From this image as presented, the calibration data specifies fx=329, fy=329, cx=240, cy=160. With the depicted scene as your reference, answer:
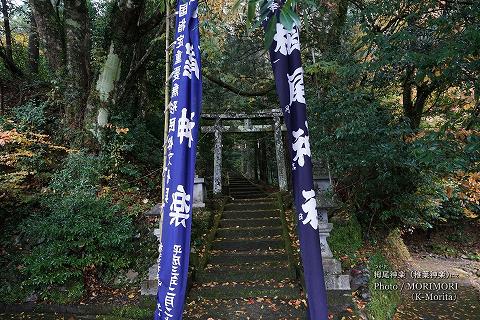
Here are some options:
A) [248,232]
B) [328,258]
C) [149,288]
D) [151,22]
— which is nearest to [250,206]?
[248,232]

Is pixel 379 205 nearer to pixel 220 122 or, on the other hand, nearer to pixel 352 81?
pixel 352 81

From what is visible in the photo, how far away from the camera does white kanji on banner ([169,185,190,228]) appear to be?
3.01 metres

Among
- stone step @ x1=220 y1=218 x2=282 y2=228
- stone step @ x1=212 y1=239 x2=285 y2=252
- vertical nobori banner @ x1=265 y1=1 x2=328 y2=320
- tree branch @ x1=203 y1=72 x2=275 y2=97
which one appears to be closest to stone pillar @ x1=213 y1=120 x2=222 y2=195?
tree branch @ x1=203 y1=72 x2=275 y2=97

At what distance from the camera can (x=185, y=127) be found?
3119mm

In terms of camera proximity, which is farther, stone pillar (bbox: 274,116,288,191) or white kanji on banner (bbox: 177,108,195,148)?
stone pillar (bbox: 274,116,288,191)

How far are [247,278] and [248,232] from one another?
1607 millimetres

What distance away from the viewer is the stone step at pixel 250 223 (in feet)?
24.3

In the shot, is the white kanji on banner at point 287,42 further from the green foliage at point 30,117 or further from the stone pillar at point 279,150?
the stone pillar at point 279,150

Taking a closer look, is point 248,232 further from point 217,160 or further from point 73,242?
point 217,160

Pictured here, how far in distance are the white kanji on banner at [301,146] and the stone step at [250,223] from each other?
468 cm

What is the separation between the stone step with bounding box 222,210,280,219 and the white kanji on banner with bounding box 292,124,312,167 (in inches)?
202

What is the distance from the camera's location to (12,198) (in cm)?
591

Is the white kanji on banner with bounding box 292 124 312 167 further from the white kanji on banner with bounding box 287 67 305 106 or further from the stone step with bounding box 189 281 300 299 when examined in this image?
the stone step with bounding box 189 281 300 299

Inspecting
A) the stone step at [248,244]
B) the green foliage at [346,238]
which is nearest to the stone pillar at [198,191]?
the stone step at [248,244]
